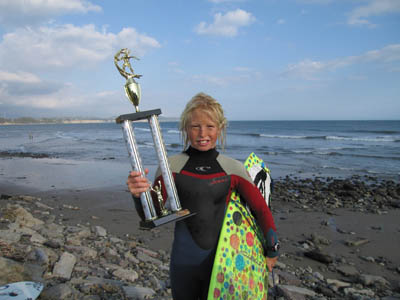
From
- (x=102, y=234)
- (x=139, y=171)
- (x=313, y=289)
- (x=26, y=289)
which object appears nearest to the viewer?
(x=139, y=171)

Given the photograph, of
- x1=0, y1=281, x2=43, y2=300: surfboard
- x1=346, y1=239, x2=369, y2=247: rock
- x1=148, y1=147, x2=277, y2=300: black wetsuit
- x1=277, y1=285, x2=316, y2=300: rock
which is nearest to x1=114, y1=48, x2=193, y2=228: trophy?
x1=148, y1=147, x2=277, y2=300: black wetsuit

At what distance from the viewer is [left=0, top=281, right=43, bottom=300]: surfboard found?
124 inches

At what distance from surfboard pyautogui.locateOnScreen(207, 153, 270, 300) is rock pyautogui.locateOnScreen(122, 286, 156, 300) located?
207 centimetres

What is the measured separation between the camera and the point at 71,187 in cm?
1232

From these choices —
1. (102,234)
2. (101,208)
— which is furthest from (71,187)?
(102,234)

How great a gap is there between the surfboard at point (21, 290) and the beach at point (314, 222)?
65.6 inches

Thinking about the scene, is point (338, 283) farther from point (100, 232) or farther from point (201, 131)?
point (100, 232)

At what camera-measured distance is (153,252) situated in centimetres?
583

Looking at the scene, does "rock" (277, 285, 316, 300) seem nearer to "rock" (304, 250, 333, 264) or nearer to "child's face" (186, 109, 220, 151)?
"rock" (304, 250, 333, 264)

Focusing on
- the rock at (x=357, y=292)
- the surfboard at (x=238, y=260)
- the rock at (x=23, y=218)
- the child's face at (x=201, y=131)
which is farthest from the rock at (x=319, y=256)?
the rock at (x=23, y=218)

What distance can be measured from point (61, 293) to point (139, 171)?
8.29ft

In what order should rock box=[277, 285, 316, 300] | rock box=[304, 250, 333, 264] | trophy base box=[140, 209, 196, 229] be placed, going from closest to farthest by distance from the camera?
trophy base box=[140, 209, 196, 229] < rock box=[277, 285, 316, 300] < rock box=[304, 250, 333, 264]

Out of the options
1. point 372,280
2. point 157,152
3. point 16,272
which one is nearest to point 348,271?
point 372,280

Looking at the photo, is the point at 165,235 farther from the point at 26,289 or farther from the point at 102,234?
the point at 26,289
